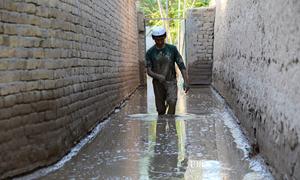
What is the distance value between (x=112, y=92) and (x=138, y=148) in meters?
4.40

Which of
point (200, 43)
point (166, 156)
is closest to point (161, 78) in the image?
point (166, 156)

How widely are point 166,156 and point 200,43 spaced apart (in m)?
14.6

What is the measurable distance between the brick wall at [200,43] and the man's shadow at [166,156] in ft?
38.6

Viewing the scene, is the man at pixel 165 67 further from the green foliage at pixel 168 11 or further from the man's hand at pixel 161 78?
the green foliage at pixel 168 11

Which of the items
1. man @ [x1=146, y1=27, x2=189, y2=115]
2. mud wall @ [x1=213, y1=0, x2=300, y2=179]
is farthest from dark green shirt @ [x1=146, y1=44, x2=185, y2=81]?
mud wall @ [x1=213, y1=0, x2=300, y2=179]

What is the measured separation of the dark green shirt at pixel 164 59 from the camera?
29.8ft

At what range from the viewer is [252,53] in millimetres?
7055

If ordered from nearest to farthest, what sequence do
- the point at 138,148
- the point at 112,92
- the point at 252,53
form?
the point at 138,148 → the point at 252,53 → the point at 112,92

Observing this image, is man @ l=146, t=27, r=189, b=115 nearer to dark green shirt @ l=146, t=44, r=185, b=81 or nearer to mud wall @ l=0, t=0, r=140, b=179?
dark green shirt @ l=146, t=44, r=185, b=81

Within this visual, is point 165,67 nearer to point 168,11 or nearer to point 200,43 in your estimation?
point 200,43

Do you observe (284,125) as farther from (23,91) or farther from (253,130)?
(23,91)

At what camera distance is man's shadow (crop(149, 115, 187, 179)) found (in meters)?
5.11

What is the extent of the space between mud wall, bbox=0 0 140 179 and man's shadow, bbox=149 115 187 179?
112cm

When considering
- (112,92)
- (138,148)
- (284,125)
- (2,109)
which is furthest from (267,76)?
(112,92)
